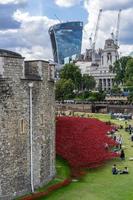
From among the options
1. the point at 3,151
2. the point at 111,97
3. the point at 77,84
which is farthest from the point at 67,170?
the point at 77,84

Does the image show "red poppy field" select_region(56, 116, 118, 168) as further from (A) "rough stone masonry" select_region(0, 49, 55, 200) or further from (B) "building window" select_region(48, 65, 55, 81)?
(B) "building window" select_region(48, 65, 55, 81)

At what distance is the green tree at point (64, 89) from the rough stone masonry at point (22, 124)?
338 feet

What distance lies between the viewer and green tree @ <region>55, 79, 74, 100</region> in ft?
437

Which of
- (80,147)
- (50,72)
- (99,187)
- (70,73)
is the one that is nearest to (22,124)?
(50,72)

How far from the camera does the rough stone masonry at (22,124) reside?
2488 cm

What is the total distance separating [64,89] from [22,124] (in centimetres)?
10781

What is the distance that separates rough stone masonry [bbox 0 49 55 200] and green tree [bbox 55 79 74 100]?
4061 inches

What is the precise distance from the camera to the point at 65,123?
44500mm

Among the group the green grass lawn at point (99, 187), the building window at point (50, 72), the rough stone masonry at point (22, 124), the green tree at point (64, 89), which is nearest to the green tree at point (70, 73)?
the green tree at point (64, 89)

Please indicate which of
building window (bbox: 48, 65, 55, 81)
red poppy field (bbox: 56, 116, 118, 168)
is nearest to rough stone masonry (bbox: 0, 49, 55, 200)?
building window (bbox: 48, 65, 55, 81)

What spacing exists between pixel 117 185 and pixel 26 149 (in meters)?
6.71

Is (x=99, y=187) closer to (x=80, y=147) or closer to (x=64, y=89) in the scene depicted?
(x=80, y=147)

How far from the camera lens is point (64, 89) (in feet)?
439

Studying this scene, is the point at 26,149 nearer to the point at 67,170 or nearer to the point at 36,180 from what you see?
the point at 36,180
